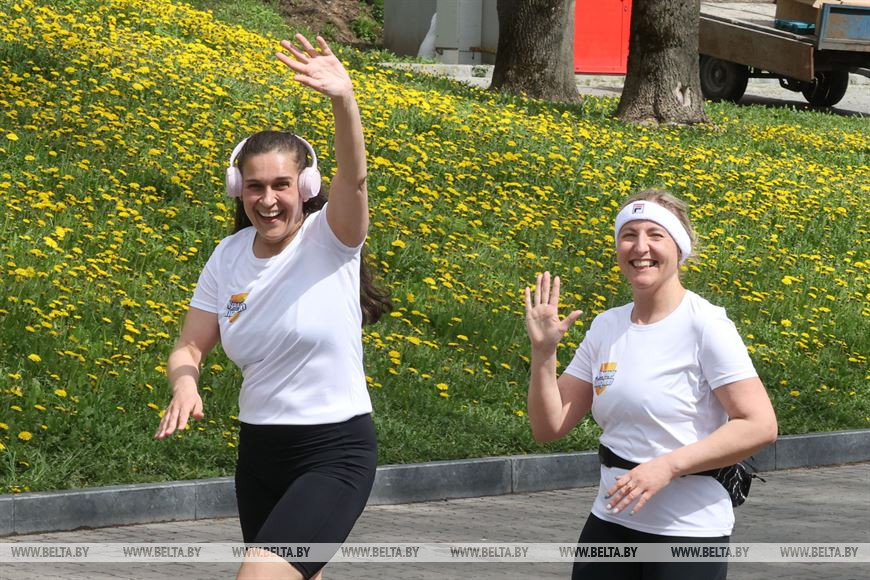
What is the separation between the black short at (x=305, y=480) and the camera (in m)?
3.96

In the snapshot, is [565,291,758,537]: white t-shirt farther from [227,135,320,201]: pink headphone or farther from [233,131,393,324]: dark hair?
[227,135,320,201]: pink headphone

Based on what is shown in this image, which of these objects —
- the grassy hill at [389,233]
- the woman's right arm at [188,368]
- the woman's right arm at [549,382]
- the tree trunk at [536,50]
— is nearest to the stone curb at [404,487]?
the grassy hill at [389,233]

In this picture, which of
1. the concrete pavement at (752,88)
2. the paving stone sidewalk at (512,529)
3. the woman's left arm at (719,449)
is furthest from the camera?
the concrete pavement at (752,88)

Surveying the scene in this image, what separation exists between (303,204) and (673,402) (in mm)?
1261

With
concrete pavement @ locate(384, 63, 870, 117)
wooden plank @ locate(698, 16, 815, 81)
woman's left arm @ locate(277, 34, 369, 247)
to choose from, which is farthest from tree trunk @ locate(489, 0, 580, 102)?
woman's left arm @ locate(277, 34, 369, 247)

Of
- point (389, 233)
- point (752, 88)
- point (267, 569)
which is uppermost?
point (267, 569)

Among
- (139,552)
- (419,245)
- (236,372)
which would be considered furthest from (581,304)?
(139,552)

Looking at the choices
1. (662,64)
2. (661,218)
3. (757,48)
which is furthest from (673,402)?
(757,48)

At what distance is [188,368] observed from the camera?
4.27 metres

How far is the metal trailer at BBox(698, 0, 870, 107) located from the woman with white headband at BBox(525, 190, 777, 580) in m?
20.7

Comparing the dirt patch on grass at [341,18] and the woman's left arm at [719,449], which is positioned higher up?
the woman's left arm at [719,449]

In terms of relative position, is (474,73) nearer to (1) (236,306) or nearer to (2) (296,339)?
(1) (236,306)

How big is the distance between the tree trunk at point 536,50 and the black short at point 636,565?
51.4 ft

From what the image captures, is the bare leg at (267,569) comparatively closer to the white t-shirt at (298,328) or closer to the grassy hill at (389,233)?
the white t-shirt at (298,328)
